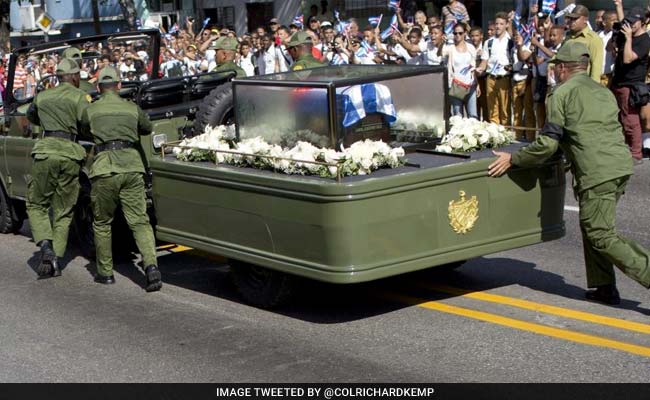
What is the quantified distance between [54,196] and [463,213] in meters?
4.31

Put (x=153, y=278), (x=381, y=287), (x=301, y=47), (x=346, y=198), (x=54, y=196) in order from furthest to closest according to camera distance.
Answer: (x=301, y=47) < (x=54, y=196) < (x=153, y=278) < (x=381, y=287) < (x=346, y=198)

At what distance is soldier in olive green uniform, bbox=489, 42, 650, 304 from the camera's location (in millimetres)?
7387

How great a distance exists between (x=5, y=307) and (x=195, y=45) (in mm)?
12398

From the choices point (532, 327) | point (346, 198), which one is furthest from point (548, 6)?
point (346, 198)

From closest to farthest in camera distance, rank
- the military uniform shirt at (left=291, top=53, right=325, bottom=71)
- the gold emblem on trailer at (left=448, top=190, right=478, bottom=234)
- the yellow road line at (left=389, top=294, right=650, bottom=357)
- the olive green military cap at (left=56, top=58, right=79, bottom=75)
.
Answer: the yellow road line at (left=389, top=294, right=650, bottom=357) < the gold emblem on trailer at (left=448, top=190, right=478, bottom=234) < the olive green military cap at (left=56, top=58, right=79, bottom=75) < the military uniform shirt at (left=291, top=53, right=325, bottom=71)

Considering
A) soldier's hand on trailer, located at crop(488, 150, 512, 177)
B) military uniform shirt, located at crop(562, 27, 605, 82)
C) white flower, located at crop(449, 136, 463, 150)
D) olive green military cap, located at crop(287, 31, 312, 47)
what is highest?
olive green military cap, located at crop(287, 31, 312, 47)

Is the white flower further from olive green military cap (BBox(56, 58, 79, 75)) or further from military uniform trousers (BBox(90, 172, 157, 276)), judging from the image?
olive green military cap (BBox(56, 58, 79, 75))

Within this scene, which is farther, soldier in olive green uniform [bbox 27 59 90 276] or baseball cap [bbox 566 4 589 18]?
baseball cap [bbox 566 4 589 18]

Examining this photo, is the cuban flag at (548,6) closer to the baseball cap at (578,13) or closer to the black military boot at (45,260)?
the baseball cap at (578,13)

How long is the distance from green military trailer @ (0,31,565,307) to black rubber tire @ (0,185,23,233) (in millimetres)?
3635

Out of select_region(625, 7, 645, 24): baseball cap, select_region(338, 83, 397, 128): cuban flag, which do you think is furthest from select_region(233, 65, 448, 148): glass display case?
select_region(625, 7, 645, 24): baseball cap

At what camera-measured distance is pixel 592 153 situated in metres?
7.41

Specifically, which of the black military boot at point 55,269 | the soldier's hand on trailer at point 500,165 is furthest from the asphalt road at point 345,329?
the soldier's hand on trailer at point 500,165

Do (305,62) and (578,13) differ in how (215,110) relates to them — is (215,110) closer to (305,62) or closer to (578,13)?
(305,62)
